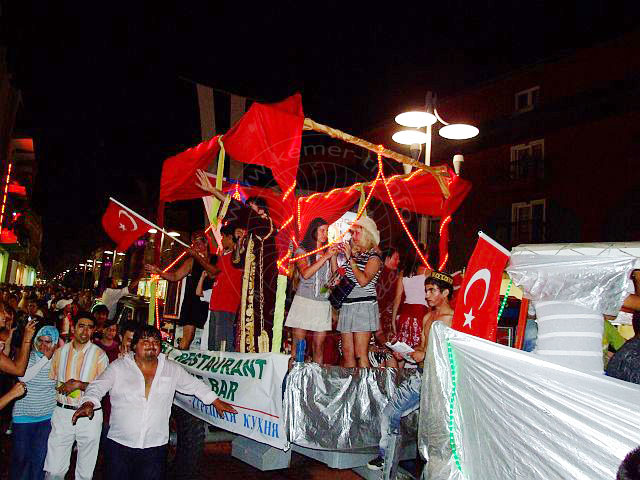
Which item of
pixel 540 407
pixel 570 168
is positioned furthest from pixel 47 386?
pixel 570 168

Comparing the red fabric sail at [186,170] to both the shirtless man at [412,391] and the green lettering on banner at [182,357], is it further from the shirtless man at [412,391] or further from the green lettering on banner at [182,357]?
the shirtless man at [412,391]

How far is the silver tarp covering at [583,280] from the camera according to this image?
337cm

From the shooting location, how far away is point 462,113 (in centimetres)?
2803

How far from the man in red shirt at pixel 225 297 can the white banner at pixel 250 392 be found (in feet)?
2.85

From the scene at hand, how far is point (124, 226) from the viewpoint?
692 cm

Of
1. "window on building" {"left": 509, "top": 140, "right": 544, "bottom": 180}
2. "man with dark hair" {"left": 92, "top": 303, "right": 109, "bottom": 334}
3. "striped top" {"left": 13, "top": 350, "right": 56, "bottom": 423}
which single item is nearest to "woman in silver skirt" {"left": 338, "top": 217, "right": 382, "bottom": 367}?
"striped top" {"left": 13, "top": 350, "right": 56, "bottom": 423}

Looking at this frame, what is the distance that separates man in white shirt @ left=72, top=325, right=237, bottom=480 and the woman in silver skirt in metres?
1.84

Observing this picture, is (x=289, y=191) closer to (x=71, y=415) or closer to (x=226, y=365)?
(x=226, y=365)

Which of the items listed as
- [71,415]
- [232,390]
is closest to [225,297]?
[232,390]

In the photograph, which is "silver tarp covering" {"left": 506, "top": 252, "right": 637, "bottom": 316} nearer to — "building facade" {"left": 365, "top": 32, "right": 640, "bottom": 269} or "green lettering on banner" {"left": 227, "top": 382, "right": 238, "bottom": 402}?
"green lettering on banner" {"left": 227, "top": 382, "right": 238, "bottom": 402}

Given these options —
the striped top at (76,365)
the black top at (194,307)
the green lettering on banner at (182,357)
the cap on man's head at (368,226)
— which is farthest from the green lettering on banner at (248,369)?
the black top at (194,307)

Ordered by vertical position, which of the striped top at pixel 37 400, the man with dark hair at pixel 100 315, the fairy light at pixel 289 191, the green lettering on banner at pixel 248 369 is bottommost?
the striped top at pixel 37 400

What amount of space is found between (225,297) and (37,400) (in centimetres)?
236

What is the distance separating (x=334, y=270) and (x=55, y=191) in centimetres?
886
